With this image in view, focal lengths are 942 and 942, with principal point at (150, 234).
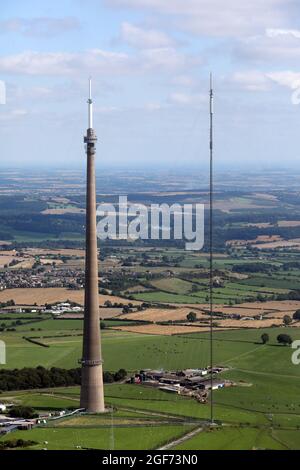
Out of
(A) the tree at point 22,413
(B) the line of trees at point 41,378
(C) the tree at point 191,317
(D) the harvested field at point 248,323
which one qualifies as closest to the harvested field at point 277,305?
(D) the harvested field at point 248,323

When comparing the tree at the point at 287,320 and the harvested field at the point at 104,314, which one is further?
the harvested field at the point at 104,314

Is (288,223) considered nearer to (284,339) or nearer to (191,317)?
(191,317)

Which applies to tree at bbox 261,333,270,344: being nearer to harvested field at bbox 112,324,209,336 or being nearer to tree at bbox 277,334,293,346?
tree at bbox 277,334,293,346

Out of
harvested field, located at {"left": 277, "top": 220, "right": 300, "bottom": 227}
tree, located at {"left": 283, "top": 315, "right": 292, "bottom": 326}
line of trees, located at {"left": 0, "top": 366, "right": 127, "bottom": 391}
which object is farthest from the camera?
harvested field, located at {"left": 277, "top": 220, "right": 300, "bottom": 227}

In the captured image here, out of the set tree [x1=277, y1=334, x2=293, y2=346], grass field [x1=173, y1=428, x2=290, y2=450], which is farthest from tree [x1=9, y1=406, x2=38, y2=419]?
tree [x1=277, y1=334, x2=293, y2=346]

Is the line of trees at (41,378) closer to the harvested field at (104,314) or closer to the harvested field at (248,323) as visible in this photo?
the harvested field at (248,323)

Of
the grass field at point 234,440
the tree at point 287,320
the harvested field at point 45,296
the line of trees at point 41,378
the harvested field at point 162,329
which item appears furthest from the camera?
the harvested field at point 45,296
